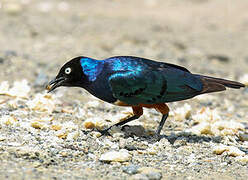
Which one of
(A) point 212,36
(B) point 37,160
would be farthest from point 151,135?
(A) point 212,36

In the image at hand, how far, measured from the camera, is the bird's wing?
15.8ft

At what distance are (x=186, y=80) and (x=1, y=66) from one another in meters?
3.91

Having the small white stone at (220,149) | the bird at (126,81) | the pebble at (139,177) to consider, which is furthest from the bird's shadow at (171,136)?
the pebble at (139,177)

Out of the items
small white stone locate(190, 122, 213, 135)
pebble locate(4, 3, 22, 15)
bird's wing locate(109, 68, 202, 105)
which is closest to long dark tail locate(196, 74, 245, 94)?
bird's wing locate(109, 68, 202, 105)

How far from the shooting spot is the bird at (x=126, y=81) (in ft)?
15.8

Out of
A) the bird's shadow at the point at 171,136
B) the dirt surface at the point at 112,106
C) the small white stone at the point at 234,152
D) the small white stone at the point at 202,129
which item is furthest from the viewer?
the small white stone at the point at 202,129

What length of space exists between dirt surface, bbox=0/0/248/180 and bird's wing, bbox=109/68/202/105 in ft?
1.26

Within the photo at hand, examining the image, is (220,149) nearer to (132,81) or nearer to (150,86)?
(150,86)

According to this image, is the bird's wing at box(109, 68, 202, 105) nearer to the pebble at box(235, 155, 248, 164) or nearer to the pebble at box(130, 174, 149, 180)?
the pebble at box(235, 155, 248, 164)

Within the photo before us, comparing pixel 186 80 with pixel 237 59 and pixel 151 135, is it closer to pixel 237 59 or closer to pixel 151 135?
pixel 151 135

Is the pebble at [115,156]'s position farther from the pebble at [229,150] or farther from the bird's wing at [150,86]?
the pebble at [229,150]

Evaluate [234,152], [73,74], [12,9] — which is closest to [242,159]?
[234,152]

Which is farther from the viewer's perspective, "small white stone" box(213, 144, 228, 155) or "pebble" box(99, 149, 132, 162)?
"small white stone" box(213, 144, 228, 155)

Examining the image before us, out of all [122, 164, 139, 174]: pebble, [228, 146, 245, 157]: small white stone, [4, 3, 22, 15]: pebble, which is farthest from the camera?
[4, 3, 22, 15]: pebble
